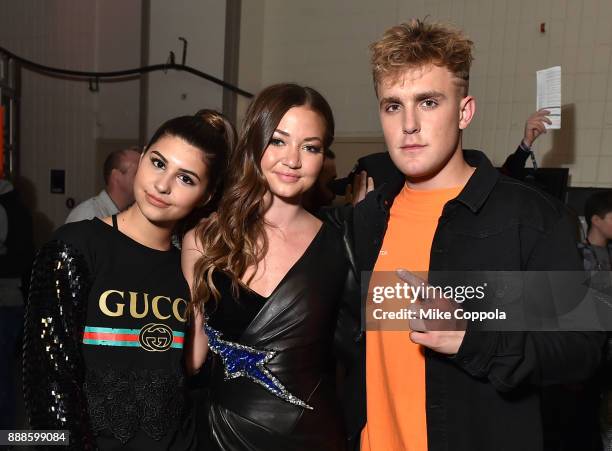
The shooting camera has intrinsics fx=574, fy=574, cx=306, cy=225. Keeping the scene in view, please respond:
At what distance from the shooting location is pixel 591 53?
4480 mm

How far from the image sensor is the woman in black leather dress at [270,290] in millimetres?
1761

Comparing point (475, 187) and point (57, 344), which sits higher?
point (475, 187)

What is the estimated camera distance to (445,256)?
1.61 m

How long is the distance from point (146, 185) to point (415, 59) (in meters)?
0.92

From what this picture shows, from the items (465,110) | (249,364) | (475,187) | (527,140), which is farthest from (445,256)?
(527,140)

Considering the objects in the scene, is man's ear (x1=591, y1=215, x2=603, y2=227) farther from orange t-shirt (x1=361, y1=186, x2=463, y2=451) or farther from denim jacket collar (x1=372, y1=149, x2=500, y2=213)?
orange t-shirt (x1=361, y1=186, x2=463, y2=451)

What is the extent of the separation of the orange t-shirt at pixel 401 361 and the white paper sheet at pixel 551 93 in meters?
2.11

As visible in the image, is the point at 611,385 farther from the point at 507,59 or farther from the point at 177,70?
the point at 177,70

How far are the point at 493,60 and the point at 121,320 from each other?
4259mm

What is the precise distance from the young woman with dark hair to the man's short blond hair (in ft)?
2.16

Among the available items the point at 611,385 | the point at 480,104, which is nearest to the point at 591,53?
the point at 480,104

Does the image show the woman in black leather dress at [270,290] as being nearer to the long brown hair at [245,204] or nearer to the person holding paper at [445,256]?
the long brown hair at [245,204]

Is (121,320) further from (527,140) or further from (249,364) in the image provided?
(527,140)

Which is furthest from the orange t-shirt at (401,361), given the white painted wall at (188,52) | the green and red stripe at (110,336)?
the white painted wall at (188,52)
